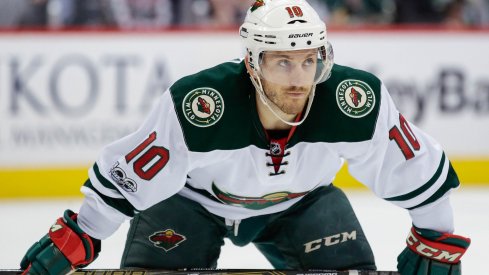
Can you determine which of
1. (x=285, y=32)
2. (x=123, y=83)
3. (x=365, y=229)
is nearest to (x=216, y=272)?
(x=285, y=32)

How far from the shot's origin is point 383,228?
471 cm

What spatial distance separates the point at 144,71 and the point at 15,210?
1.18 meters

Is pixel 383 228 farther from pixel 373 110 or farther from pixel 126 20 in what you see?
pixel 126 20

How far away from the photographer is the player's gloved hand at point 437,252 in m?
2.95

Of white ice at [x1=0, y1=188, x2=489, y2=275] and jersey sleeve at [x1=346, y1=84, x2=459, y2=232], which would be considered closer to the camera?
jersey sleeve at [x1=346, y1=84, x2=459, y2=232]

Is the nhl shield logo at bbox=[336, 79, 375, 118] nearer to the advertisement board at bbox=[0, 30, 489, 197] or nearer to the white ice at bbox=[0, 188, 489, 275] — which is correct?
the white ice at bbox=[0, 188, 489, 275]

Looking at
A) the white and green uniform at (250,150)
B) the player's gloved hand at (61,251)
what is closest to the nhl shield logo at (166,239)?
the white and green uniform at (250,150)

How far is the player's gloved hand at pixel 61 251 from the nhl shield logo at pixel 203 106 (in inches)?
20.3

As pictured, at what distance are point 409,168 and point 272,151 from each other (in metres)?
0.45

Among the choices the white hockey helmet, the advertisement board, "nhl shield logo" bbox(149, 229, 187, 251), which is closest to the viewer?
the white hockey helmet

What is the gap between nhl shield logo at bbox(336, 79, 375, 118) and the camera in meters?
2.89

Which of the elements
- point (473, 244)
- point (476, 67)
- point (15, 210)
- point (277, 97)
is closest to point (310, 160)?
point (277, 97)

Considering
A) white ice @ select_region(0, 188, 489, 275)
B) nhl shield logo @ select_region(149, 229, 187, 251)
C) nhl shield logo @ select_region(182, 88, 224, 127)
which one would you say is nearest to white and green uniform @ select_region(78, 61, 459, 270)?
nhl shield logo @ select_region(182, 88, 224, 127)

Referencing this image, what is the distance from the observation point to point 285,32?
2791 mm
